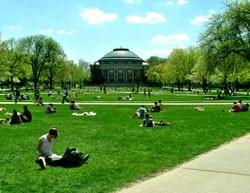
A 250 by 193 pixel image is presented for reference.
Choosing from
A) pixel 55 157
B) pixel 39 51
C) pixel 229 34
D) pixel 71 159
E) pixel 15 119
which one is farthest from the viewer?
pixel 39 51

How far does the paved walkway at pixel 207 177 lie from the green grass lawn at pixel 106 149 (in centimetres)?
49

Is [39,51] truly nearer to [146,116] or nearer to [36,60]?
[36,60]

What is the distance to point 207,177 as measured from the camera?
11367 mm

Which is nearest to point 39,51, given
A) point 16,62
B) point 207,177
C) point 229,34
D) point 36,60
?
point 36,60

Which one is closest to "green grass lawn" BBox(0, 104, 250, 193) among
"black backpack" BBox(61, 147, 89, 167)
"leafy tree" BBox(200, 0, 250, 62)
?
"black backpack" BBox(61, 147, 89, 167)

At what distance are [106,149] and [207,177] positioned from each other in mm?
5160

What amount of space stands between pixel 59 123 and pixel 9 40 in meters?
A: 85.1

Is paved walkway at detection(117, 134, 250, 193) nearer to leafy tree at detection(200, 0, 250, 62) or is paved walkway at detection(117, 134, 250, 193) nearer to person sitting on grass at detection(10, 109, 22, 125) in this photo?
person sitting on grass at detection(10, 109, 22, 125)

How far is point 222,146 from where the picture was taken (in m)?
16.8

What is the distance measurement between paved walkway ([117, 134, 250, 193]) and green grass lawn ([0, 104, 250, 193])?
487 millimetres

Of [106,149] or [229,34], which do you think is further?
[229,34]

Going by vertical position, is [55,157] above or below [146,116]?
below

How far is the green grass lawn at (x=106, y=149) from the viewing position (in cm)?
1088

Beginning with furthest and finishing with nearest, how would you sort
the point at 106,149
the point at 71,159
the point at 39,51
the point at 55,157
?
the point at 39,51
the point at 106,149
the point at 55,157
the point at 71,159
